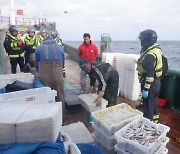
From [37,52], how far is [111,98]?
1.94 metres

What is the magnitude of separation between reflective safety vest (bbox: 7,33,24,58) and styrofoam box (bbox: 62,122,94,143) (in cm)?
422

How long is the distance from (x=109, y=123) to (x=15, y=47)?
4902 mm

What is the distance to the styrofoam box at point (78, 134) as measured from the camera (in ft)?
10.9

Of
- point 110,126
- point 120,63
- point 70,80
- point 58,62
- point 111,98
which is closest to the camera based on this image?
point 110,126

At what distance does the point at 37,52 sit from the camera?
4273 millimetres

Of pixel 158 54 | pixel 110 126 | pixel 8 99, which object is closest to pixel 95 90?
pixel 158 54

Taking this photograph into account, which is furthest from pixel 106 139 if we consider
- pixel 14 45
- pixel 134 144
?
pixel 14 45

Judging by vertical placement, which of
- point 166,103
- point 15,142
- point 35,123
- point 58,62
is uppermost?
point 58,62

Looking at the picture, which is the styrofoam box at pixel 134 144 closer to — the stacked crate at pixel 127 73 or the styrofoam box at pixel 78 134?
the styrofoam box at pixel 78 134

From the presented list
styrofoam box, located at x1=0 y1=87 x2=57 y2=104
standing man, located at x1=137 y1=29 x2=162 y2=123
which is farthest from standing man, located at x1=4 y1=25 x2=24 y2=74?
standing man, located at x1=137 y1=29 x2=162 y2=123

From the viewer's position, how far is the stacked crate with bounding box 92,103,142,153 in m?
3.13

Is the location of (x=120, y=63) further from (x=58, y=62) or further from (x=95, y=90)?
(x=58, y=62)

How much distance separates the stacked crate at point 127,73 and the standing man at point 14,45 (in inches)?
114

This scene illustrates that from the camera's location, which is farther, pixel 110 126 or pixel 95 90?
pixel 95 90
